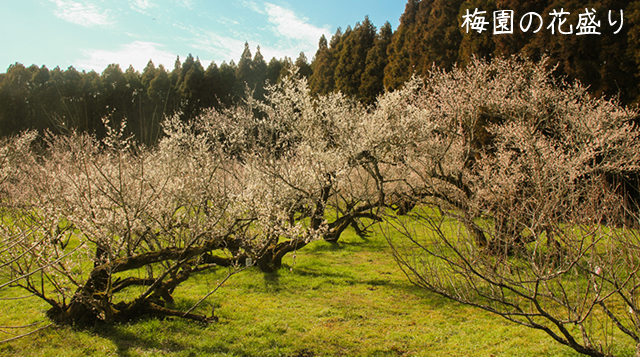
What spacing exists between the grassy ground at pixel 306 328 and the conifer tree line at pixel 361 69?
3.20m

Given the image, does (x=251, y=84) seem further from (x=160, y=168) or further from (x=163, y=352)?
(x=163, y=352)

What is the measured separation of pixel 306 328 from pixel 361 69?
2397 cm

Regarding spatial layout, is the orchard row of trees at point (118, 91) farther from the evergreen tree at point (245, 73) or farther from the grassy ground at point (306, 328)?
the grassy ground at point (306, 328)

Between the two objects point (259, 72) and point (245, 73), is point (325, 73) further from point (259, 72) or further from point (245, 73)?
point (259, 72)

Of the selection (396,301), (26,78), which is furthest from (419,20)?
(26,78)

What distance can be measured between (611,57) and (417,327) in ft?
46.0

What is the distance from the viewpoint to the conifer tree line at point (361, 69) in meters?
13.2

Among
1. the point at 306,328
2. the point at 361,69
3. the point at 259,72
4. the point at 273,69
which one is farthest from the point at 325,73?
the point at 306,328

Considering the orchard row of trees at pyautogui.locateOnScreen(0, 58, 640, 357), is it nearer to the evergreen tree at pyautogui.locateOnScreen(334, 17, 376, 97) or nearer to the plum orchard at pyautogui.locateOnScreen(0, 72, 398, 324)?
the plum orchard at pyautogui.locateOnScreen(0, 72, 398, 324)

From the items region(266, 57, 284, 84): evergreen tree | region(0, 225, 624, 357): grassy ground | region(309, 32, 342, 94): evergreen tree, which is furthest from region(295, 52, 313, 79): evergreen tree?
region(0, 225, 624, 357): grassy ground

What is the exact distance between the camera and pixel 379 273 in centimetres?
916

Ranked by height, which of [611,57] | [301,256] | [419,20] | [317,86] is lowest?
[301,256]

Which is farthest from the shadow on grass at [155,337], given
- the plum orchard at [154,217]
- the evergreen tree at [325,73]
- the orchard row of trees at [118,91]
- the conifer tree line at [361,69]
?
the evergreen tree at [325,73]

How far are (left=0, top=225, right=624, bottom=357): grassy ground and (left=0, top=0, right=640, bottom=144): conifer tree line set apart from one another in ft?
10.5
